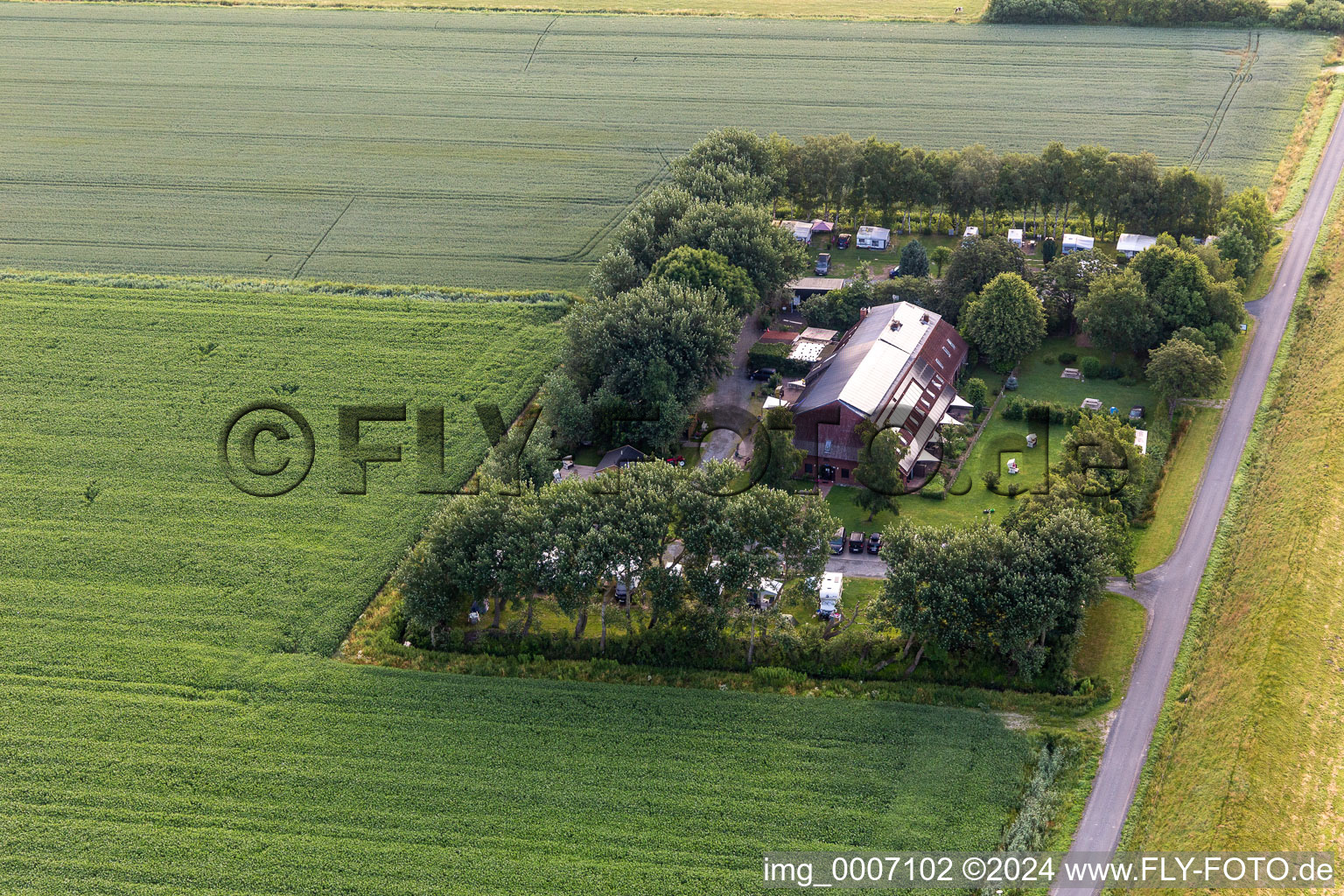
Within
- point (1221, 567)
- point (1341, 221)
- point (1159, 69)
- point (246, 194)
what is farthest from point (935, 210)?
point (246, 194)

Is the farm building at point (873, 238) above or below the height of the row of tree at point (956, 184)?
below

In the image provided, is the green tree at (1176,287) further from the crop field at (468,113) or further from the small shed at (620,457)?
the small shed at (620,457)

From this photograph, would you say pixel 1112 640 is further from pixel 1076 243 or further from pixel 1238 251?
pixel 1076 243

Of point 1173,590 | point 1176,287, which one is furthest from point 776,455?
point 1176,287

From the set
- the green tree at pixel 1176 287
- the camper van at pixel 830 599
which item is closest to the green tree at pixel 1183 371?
the green tree at pixel 1176 287

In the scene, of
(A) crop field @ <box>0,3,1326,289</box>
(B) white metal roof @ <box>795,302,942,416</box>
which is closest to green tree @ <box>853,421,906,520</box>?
(B) white metal roof @ <box>795,302,942,416</box>

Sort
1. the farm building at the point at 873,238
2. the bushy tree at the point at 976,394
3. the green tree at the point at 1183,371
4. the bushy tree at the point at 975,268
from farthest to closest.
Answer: the farm building at the point at 873,238 < the bushy tree at the point at 975,268 < the bushy tree at the point at 976,394 < the green tree at the point at 1183,371

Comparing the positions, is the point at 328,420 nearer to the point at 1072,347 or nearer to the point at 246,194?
the point at 246,194
